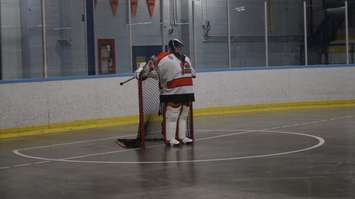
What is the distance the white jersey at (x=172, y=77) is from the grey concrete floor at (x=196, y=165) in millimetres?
759

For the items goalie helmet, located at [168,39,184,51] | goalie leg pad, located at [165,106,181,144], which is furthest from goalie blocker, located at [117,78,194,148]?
goalie helmet, located at [168,39,184,51]

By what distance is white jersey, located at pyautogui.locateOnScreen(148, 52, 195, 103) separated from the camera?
10797mm

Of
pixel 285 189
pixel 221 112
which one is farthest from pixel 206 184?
pixel 221 112

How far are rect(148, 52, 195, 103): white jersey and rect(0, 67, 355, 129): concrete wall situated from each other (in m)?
3.43

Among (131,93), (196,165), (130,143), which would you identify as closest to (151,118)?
(130,143)

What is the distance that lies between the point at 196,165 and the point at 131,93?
266 inches

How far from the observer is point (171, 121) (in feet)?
35.3

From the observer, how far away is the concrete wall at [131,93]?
13289mm

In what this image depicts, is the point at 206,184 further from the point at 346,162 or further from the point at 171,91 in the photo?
the point at 171,91

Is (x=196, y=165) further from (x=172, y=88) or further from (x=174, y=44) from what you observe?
(x=174, y=44)

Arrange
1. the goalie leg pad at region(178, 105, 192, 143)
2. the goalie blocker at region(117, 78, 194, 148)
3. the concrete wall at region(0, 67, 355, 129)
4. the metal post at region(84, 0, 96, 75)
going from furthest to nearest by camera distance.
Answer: the metal post at region(84, 0, 96, 75)
the concrete wall at region(0, 67, 355, 129)
the goalie blocker at region(117, 78, 194, 148)
the goalie leg pad at region(178, 105, 192, 143)

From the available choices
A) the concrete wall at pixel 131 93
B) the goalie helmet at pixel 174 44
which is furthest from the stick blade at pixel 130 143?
the concrete wall at pixel 131 93

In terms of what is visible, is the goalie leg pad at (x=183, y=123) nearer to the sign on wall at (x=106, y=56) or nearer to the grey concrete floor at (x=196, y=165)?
the grey concrete floor at (x=196, y=165)

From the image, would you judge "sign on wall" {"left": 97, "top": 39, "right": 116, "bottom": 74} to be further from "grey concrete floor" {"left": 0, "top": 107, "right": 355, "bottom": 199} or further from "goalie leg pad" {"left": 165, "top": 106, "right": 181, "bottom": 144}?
"goalie leg pad" {"left": 165, "top": 106, "right": 181, "bottom": 144}
